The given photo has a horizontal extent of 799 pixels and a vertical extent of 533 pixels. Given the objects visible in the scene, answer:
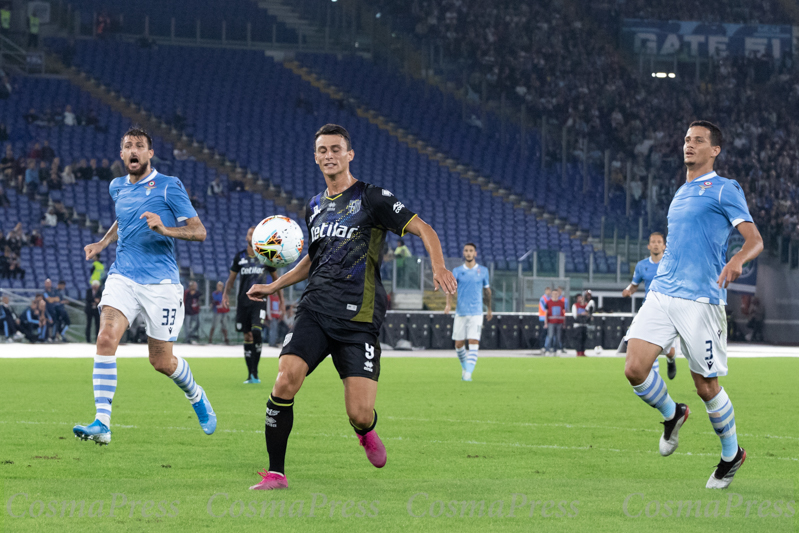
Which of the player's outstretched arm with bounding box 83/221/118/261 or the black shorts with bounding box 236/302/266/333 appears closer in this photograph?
the player's outstretched arm with bounding box 83/221/118/261

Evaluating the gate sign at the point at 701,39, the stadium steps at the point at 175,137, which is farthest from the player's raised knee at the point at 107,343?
the gate sign at the point at 701,39

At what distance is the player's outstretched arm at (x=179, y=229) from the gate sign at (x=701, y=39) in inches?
1595

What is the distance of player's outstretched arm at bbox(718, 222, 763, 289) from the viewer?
22.2 feet

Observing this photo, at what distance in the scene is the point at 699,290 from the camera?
24.0 feet

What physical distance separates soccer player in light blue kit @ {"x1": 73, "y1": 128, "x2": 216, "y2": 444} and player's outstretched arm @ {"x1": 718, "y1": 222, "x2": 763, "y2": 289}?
422 cm

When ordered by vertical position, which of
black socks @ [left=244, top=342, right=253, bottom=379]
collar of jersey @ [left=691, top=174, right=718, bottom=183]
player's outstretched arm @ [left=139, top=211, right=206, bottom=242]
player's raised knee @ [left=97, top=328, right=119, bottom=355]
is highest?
collar of jersey @ [left=691, top=174, right=718, bottom=183]

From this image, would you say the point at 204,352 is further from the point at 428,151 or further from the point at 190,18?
the point at 190,18

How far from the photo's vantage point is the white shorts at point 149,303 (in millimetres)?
8719

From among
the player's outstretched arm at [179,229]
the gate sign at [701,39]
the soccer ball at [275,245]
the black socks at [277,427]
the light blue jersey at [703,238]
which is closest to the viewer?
the black socks at [277,427]

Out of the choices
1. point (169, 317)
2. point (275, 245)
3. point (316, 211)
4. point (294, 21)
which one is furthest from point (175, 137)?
point (316, 211)

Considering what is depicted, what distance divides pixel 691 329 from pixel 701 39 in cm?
4223

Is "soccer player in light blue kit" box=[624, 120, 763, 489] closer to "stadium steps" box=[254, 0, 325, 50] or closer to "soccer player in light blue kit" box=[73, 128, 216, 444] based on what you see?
"soccer player in light blue kit" box=[73, 128, 216, 444]

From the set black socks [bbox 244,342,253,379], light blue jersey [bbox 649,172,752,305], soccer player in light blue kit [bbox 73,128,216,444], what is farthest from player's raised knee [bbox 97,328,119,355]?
black socks [bbox 244,342,253,379]

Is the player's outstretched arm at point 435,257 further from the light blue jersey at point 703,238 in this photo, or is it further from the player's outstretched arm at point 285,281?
the light blue jersey at point 703,238
